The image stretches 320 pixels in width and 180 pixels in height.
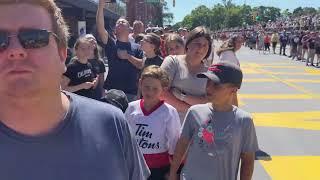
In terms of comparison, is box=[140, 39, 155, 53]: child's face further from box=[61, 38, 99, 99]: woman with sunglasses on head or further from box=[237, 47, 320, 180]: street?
box=[237, 47, 320, 180]: street

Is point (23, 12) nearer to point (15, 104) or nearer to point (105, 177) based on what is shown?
point (15, 104)

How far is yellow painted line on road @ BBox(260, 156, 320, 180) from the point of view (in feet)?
22.5

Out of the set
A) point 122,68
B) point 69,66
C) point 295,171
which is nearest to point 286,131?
point 295,171

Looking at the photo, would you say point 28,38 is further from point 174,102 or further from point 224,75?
point 174,102

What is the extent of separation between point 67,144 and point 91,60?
183 inches

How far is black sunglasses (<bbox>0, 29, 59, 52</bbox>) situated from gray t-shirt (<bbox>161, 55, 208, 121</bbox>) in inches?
104

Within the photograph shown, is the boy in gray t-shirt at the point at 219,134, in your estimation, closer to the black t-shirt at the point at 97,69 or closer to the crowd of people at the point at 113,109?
the crowd of people at the point at 113,109

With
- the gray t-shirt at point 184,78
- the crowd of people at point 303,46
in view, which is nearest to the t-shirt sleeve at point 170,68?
the gray t-shirt at point 184,78

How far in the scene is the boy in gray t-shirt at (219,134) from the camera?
129 inches

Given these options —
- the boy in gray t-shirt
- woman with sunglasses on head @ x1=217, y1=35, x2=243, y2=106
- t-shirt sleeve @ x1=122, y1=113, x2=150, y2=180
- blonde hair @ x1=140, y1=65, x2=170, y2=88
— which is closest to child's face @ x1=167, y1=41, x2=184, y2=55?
woman with sunglasses on head @ x1=217, y1=35, x2=243, y2=106

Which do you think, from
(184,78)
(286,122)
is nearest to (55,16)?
(184,78)

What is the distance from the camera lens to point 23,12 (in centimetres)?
175

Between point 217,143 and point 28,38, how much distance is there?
1836 millimetres

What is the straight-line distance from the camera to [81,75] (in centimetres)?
567
